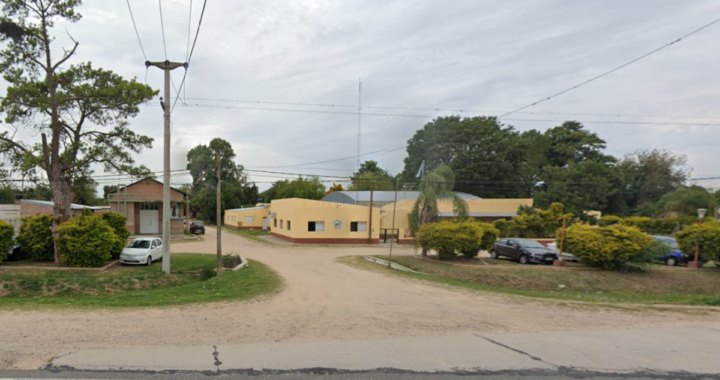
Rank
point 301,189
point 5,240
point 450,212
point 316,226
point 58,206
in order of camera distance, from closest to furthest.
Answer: point 5,240 < point 58,206 < point 316,226 < point 450,212 < point 301,189

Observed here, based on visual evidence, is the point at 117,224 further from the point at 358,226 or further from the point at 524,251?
the point at 524,251

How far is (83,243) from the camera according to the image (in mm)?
17297

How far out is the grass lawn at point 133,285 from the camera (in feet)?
39.0

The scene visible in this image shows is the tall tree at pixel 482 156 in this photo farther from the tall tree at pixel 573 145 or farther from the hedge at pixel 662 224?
the hedge at pixel 662 224

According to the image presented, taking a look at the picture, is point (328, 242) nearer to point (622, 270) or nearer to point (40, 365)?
point (622, 270)

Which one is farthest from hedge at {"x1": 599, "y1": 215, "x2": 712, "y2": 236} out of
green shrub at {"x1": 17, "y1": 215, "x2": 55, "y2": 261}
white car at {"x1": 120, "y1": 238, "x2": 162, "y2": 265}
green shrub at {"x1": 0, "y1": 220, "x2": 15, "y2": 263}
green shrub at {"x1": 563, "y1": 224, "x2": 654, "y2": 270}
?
green shrub at {"x1": 0, "y1": 220, "x2": 15, "y2": 263}

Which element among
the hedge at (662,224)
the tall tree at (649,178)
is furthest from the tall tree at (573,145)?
the hedge at (662,224)

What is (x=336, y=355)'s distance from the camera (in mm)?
5754

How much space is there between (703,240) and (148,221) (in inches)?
1654

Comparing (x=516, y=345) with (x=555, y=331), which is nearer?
(x=516, y=345)

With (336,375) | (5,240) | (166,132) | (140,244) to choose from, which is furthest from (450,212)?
(336,375)

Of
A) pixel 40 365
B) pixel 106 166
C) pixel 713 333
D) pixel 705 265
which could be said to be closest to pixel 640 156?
pixel 705 265

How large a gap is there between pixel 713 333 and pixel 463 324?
4.72m

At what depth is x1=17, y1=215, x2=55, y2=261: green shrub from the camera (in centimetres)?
1848
